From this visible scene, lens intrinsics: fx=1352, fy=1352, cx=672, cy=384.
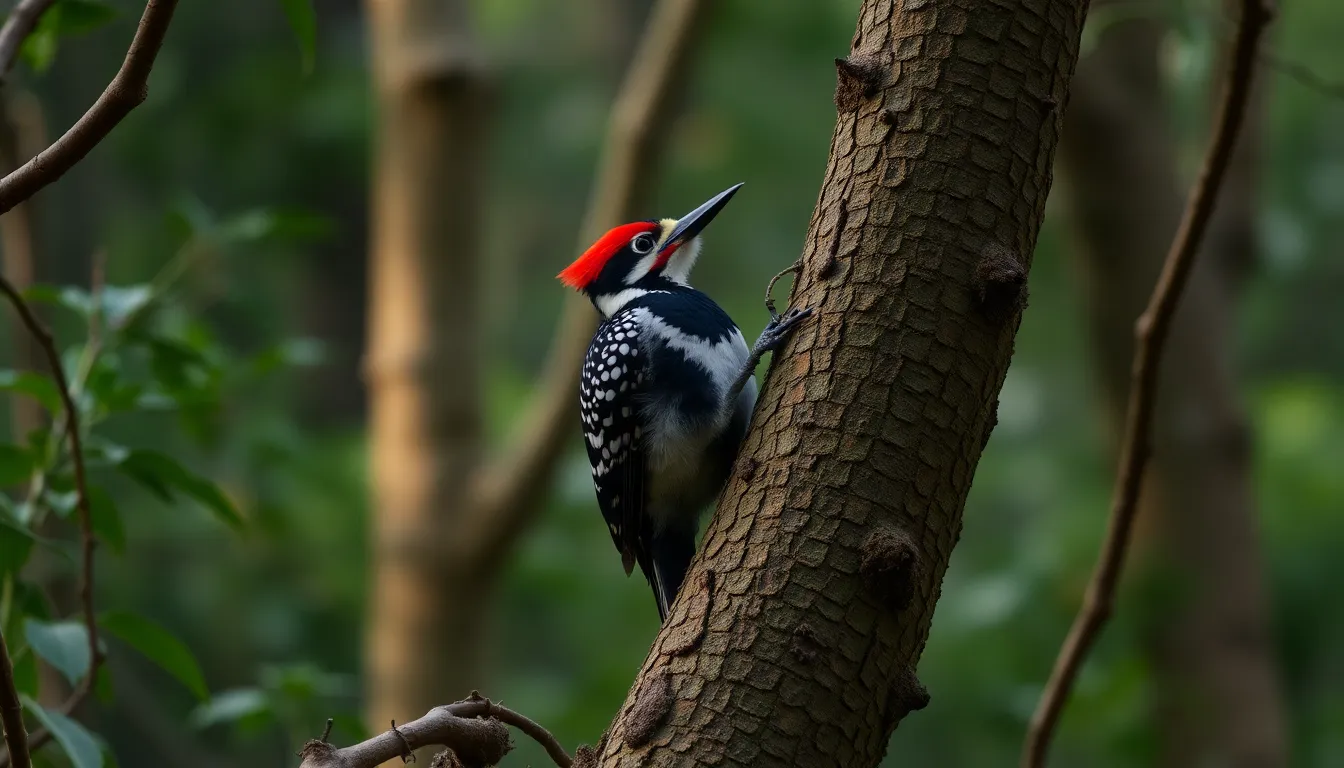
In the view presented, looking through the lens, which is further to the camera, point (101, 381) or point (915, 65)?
point (101, 381)

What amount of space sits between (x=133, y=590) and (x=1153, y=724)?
13.5ft

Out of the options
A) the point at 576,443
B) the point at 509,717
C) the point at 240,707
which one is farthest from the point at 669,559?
the point at 576,443

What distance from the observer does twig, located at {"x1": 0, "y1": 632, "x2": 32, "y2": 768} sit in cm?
137

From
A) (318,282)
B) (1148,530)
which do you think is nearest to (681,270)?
(1148,530)

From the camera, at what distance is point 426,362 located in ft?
15.6

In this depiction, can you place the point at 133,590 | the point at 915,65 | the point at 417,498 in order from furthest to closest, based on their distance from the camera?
the point at 133,590, the point at 417,498, the point at 915,65

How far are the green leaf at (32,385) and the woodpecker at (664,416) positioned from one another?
4.03 feet

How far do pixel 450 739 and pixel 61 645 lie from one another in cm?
56

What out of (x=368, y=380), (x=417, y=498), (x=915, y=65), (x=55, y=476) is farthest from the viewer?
(x=368, y=380)

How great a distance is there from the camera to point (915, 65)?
70.8 inches

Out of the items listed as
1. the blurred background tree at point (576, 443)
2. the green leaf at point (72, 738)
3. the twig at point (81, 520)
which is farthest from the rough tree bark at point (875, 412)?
the blurred background tree at point (576, 443)

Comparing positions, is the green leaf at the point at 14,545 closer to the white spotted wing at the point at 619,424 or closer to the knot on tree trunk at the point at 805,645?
the knot on tree trunk at the point at 805,645

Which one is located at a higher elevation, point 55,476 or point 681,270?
point 681,270

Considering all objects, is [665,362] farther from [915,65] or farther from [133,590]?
[133,590]
